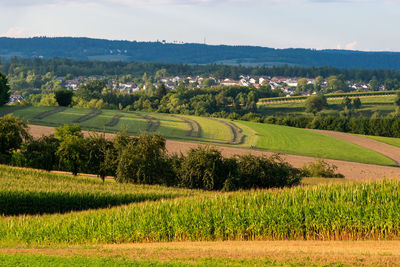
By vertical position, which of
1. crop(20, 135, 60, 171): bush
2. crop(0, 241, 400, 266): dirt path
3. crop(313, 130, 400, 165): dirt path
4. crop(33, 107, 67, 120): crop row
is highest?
crop(0, 241, 400, 266): dirt path

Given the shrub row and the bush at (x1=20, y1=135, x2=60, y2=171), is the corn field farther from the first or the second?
the shrub row

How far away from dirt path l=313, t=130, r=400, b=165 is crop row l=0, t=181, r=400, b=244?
58.8 meters

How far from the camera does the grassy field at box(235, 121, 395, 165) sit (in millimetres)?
81194

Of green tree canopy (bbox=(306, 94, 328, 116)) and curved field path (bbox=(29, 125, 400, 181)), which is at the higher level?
green tree canopy (bbox=(306, 94, 328, 116))

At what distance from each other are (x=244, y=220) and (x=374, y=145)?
74.9 meters

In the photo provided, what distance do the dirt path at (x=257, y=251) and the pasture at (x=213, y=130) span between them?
59.8 metres

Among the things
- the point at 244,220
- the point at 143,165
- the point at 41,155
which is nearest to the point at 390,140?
the point at 143,165

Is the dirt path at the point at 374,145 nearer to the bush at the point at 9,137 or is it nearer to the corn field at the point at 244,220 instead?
the bush at the point at 9,137

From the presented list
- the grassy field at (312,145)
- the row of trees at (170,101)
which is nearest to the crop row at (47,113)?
the row of trees at (170,101)

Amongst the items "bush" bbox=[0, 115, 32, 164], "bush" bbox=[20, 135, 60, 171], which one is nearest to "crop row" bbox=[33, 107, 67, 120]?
"bush" bbox=[0, 115, 32, 164]

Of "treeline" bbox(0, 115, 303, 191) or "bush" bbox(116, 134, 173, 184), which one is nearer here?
"treeline" bbox(0, 115, 303, 191)

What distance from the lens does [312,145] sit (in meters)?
88.4

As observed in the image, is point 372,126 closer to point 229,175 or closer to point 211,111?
point 211,111

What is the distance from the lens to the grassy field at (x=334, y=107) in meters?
161
